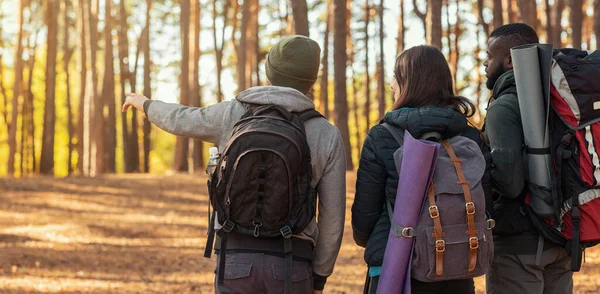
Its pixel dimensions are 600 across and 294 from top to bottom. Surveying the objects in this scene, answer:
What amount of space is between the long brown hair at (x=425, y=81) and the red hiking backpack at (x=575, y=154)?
47 cm

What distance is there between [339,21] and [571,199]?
1095 cm

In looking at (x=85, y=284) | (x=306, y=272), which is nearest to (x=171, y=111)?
(x=306, y=272)

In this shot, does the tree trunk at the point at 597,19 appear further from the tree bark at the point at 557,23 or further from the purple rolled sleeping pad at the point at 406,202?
the purple rolled sleeping pad at the point at 406,202

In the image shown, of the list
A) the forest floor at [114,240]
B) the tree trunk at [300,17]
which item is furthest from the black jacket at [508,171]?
the tree trunk at [300,17]

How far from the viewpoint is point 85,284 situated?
877cm

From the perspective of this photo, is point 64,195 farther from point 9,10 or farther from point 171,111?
point 9,10

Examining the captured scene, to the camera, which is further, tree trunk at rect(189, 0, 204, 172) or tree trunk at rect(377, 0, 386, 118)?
tree trunk at rect(377, 0, 386, 118)

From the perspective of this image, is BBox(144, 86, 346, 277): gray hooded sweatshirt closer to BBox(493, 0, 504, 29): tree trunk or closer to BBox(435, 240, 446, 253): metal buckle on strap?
BBox(435, 240, 446, 253): metal buckle on strap

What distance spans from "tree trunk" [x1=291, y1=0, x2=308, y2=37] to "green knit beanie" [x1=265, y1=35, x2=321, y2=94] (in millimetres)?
10154

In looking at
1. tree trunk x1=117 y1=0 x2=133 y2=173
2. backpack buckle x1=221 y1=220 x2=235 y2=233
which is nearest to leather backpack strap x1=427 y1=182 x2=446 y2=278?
backpack buckle x1=221 y1=220 x2=235 y2=233

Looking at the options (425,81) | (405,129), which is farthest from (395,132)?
(425,81)

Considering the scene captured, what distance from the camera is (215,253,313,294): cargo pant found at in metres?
3.21

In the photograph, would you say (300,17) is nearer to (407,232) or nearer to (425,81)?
(425,81)

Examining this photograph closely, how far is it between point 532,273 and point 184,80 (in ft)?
65.5
